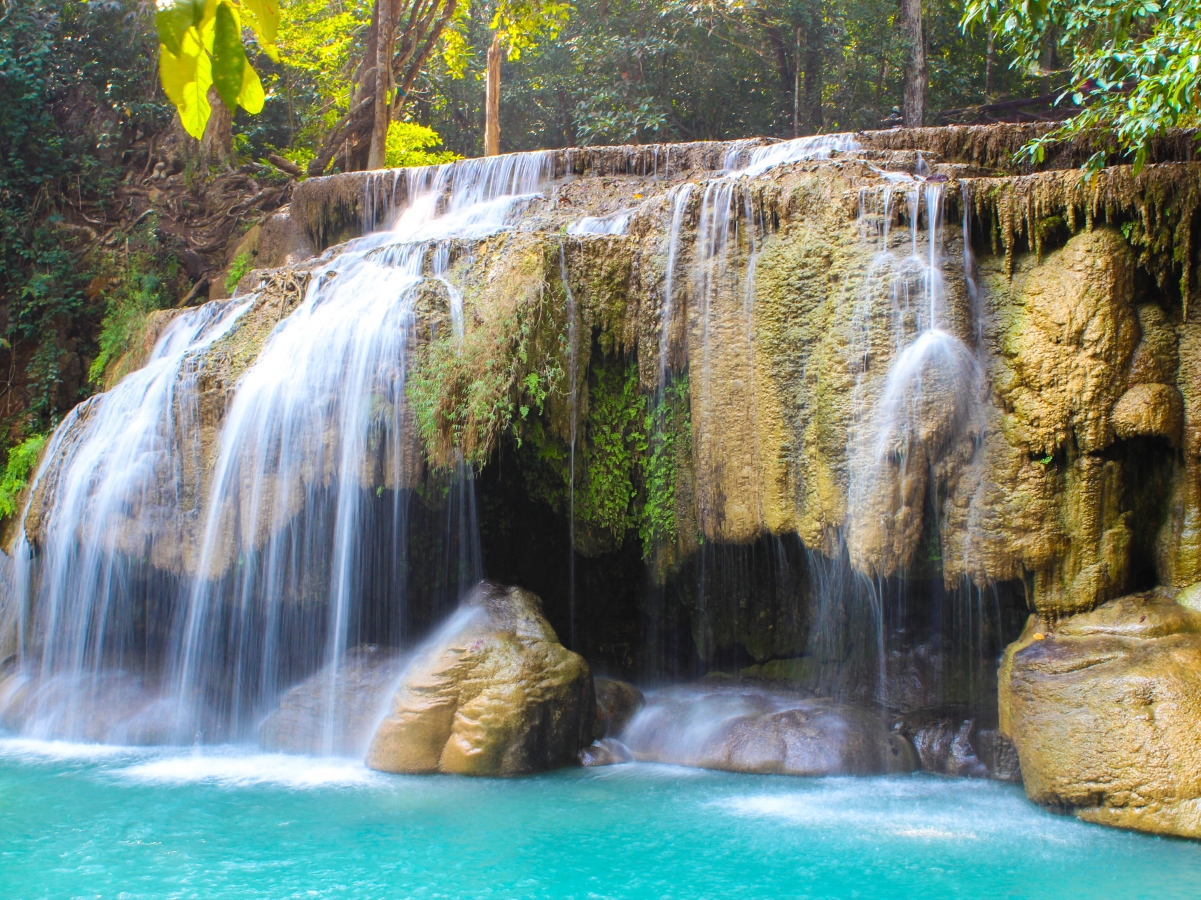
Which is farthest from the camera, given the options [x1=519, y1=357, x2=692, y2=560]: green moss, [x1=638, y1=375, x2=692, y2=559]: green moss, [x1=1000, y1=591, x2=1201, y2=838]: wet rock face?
[x1=519, y1=357, x2=692, y2=560]: green moss

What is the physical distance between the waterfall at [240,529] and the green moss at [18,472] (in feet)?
4.20

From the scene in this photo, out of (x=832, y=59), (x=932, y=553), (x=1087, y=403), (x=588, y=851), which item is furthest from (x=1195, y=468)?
(x=832, y=59)

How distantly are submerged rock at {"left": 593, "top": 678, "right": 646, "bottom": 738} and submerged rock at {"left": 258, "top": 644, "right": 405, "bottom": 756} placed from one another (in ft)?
5.74

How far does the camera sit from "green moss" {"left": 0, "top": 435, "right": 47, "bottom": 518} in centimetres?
1063

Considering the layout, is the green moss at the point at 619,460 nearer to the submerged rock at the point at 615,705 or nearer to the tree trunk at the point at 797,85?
the submerged rock at the point at 615,705

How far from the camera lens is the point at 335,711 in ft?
26.6

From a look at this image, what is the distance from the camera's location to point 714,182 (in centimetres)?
839

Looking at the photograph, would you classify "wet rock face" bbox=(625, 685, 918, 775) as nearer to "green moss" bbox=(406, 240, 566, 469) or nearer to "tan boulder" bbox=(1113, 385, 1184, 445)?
"green moss" bbox=(406, 240, 566, 469)

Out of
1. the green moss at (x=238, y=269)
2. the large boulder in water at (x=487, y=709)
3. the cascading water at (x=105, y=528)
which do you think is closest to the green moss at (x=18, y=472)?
the cascading water at (x=105, y=528)

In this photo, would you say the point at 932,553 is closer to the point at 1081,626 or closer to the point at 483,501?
the point at 1081,626

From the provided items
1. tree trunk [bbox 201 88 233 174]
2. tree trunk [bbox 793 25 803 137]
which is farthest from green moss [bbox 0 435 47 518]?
tree trunk [bbox 793 25 803 137]

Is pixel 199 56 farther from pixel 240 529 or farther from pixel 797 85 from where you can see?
pixel 797 85

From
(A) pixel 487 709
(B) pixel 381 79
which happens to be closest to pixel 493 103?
(B) pixel 381 79

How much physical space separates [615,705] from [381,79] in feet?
41.9
